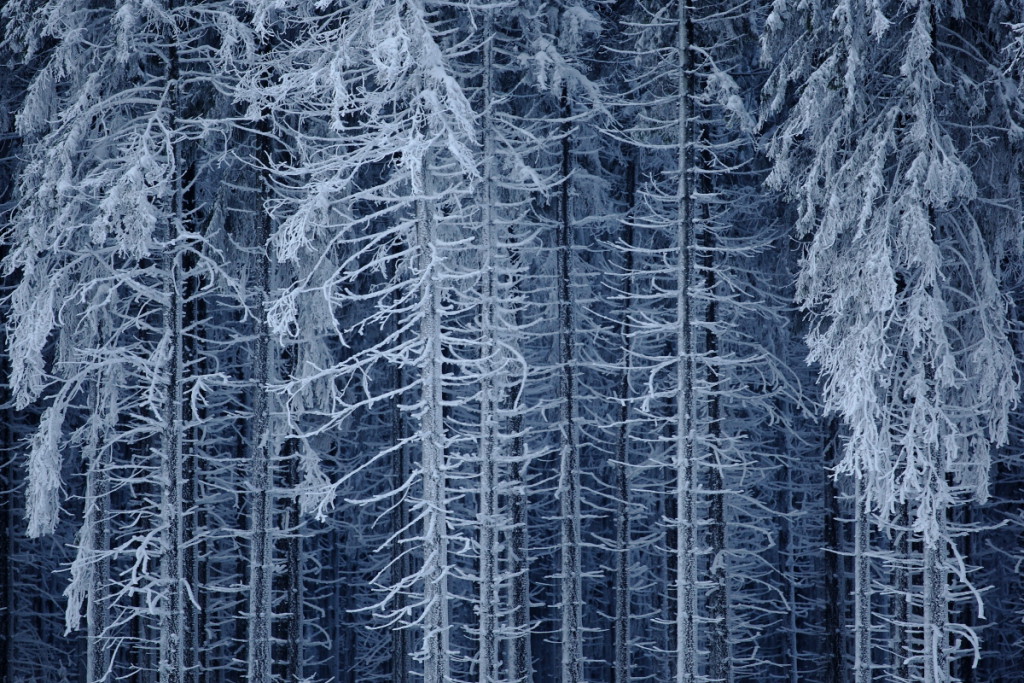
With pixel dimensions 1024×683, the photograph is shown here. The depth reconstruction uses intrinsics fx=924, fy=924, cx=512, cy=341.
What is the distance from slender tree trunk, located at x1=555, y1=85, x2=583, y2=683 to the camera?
643 inches

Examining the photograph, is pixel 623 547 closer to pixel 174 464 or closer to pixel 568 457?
pixel 568 457

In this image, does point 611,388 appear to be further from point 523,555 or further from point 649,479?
point 523,555

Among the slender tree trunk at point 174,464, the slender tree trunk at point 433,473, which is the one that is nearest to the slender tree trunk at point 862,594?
the slender tree trunk at point 433,473

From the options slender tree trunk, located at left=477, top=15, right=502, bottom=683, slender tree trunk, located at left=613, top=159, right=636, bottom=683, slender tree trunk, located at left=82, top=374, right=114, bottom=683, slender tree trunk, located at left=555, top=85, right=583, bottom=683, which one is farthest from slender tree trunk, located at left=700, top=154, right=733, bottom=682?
slender tree trunk, located at left=82, top=374, right=114, bottom=683

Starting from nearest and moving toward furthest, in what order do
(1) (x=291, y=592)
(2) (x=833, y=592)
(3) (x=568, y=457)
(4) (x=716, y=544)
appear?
1. (4) (x=716, y=544)
2. (3) (x=568, y=457)
3. (1) (x=291, y=592)
4. (2) (x=833, y=592)

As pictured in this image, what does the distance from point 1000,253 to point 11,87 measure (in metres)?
17.5

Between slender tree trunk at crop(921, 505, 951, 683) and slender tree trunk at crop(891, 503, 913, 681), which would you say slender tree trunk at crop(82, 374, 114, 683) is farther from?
slender tree trunk at crop(921, 505, 951, 683)

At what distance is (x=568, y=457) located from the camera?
53.9 ft

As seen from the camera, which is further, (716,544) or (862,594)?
(862,594)

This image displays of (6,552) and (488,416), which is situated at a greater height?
(488,416)

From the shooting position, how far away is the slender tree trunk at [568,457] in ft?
53.6

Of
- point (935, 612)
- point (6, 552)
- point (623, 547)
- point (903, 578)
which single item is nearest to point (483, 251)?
point (623, 547)

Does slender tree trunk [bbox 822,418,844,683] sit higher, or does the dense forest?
the dense forest

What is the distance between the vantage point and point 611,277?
20.2 m
